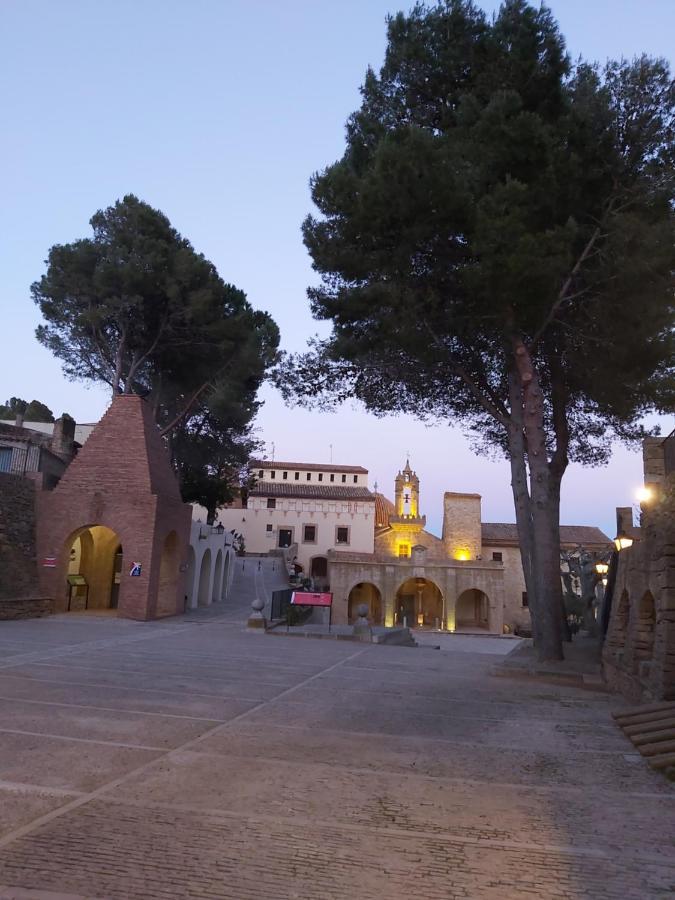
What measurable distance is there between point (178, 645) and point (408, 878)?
11.7 m

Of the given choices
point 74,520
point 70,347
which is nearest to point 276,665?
point 74,520

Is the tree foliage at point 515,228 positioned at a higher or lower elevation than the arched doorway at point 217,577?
higher

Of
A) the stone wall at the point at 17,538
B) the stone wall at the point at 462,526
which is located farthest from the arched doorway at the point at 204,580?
the stone wall at the point at 462,526

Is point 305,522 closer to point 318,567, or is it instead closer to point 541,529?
point 318,567

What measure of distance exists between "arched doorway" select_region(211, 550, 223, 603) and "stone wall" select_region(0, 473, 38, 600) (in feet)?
32.5

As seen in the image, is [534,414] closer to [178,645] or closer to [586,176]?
[586,176]

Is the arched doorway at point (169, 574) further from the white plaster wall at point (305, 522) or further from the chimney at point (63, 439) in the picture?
the white plaster wall at point (305, 522)

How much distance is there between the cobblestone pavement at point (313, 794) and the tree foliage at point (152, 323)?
1861 cm

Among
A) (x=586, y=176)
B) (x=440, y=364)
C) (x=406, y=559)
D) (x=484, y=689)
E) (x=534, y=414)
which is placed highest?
(x=586, y=176)

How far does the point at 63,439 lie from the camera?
1149 inches

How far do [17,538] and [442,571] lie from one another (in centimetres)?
2579

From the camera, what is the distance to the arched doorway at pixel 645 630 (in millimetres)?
9383

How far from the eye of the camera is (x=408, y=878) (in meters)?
3.35

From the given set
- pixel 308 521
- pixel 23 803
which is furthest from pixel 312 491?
pixel 23 803
